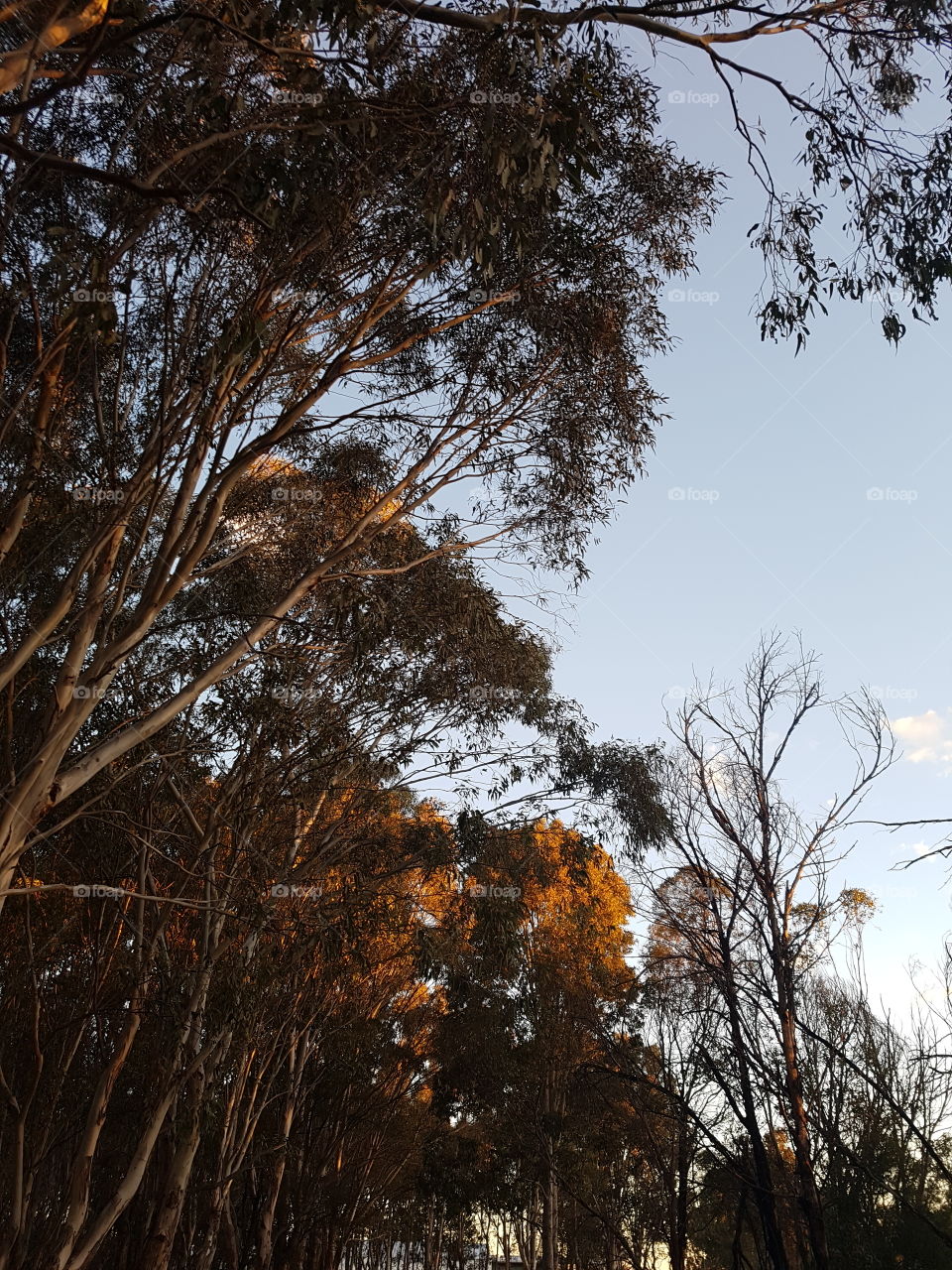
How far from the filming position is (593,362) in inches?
279

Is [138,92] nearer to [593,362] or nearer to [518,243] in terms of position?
[518,243]

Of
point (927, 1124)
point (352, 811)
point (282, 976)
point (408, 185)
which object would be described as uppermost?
point (408, 185)

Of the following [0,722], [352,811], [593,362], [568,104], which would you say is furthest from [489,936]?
[568,104]

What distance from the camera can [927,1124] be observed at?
13461mm

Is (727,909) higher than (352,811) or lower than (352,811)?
lower

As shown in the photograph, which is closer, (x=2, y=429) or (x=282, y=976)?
(x=2, y=429)

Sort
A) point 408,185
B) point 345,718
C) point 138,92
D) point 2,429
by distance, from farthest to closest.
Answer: point 345,718 < point 138,92 < point 408,185 < point 2,429

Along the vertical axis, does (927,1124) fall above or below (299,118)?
below

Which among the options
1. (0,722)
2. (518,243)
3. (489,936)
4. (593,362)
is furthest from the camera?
(489,936)

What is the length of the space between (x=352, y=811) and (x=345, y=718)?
130cm

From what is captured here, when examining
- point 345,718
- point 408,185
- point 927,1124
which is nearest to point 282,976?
point 345,718

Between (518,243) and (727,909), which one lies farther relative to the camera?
(727,909)

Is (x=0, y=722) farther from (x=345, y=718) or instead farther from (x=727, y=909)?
(x=727, y=909)

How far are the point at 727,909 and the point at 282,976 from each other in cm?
447
